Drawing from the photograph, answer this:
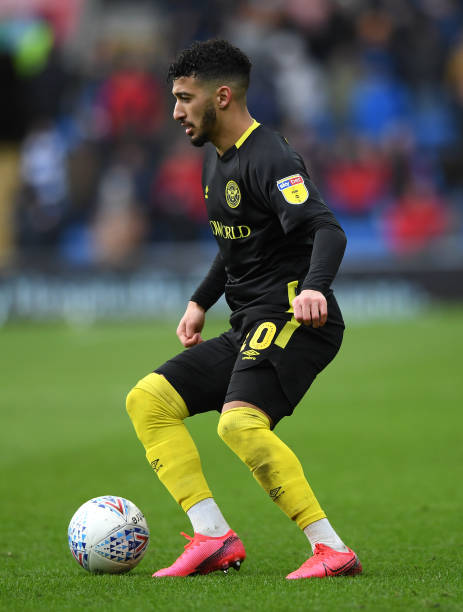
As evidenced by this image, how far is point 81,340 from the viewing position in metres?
16.6

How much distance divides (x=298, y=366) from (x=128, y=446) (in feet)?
14.8

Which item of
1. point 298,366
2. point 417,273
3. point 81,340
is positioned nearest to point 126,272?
point 81,340

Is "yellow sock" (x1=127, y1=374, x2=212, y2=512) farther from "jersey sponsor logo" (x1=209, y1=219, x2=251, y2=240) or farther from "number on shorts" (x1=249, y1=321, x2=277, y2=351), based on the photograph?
"jersey sponsor logo" (x1=209, y1=219, x2=251, y2=240)

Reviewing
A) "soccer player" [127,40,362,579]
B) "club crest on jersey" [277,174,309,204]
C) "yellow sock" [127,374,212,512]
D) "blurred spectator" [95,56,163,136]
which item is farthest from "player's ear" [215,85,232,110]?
"blurred spectator" [95,56,163,136]

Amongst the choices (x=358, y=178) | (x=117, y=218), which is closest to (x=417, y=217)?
(x=358, y=178)

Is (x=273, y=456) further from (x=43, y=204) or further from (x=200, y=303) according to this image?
(x=43, y=204)

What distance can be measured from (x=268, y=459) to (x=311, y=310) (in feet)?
2.06

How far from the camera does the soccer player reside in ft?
13.4

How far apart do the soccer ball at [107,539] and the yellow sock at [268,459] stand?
67 centimetres

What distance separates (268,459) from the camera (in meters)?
4.09

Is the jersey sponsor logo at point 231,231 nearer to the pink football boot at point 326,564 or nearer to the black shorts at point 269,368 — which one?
the black shorts at point 269,368

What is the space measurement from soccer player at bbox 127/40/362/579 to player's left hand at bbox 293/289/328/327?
0.16 ft

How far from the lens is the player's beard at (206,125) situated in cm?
433

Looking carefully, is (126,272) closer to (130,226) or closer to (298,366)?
(130,226)
